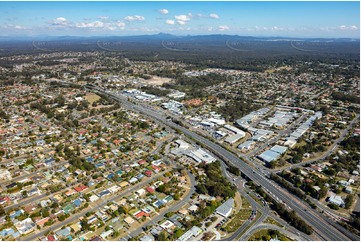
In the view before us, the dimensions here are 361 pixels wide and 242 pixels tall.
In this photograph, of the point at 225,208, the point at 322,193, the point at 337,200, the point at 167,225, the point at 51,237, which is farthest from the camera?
the point at 322,193

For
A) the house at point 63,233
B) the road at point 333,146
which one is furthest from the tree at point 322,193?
the house at point 63,233

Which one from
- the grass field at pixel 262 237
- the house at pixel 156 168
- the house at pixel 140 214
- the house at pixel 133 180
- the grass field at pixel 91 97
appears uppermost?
the grass field at pixel 91 97

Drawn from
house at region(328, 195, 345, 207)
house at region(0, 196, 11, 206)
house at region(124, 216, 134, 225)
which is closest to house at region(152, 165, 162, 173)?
house at region(124, 216, 134, 225)

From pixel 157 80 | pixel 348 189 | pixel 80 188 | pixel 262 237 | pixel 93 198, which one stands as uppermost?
pixel 157 80

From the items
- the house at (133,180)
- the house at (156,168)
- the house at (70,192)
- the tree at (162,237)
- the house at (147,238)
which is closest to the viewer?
the tree at (162,237)

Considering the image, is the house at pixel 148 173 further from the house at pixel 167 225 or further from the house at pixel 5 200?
the house at pixel 5 200

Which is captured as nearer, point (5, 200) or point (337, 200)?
point (5, 200)

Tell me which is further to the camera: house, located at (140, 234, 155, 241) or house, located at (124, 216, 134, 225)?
house, located at (124, 216, 134, 225)

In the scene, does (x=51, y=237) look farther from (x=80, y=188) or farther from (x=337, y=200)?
(x=337, y=200)

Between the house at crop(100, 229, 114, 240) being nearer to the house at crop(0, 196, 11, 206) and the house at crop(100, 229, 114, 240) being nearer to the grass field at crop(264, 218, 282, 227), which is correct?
the house at crop(0, 196, 11, 206)

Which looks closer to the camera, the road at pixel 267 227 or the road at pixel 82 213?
the road at pixel 82 213

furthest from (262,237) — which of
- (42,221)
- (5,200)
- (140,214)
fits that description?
(5,200)

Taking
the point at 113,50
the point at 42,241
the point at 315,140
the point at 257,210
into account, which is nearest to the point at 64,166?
the point at 42,241

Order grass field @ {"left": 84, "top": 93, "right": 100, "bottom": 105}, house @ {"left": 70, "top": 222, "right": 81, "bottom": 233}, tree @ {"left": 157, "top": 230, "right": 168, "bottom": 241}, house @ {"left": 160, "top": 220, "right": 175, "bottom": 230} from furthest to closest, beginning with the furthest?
1. grass field @ {"left": 84, "top": 93, "right": 100, "bottom": 105}
2. house @ {"left": 160, "top": 220, "right": 175, "bottom": 230}
3. house @ {"left": 70, "top": 222, "right": 81, "bottom": 233}
4. tree @ {"left": 157, "top": 230, "right": 168, "bottom": 241}
